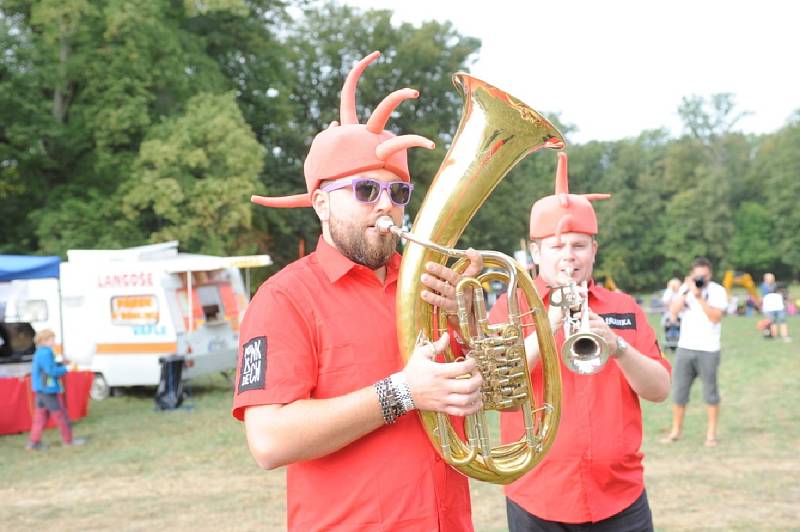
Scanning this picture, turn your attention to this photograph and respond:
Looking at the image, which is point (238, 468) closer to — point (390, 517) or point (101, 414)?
point (101, 414)

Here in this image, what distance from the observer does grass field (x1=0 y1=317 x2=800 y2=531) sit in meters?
6.73

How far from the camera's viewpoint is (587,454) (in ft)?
11.0

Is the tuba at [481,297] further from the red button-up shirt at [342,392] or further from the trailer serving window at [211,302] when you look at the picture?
the trailer serving window at [211,302]

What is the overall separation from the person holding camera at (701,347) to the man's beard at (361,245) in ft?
23.5

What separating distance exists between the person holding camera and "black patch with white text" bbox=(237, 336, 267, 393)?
7.45m

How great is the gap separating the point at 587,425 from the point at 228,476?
18.9ft

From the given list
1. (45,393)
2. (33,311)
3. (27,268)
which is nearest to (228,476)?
(45,393)

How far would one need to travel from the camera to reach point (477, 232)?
3966 centimetres

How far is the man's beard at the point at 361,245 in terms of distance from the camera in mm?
2492

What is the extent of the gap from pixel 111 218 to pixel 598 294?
1955 centimetres

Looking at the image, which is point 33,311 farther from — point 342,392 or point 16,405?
point 342,392

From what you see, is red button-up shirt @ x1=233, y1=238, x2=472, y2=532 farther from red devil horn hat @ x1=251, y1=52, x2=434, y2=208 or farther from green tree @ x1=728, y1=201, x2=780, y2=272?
green tree @ x1=728, y1=201, x2=780, y2=272

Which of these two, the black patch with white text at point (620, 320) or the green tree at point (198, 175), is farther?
the green tree at point (198, 175)

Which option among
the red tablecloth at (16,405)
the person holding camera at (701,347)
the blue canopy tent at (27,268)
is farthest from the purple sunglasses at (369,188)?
the red tablecloth at (16,405)
